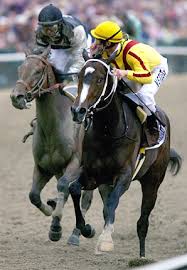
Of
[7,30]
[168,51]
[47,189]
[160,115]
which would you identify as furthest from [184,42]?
[160,115]

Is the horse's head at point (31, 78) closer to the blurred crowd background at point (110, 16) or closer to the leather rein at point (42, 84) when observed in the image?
the leather rein at point (42, 84)

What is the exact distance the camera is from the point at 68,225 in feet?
32.4

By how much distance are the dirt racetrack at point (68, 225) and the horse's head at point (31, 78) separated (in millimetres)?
1348

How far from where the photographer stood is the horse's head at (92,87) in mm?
7070

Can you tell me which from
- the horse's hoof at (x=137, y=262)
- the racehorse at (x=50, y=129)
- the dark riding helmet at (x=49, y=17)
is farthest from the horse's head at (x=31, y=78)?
the horse's hoof at (x=137, y=262)

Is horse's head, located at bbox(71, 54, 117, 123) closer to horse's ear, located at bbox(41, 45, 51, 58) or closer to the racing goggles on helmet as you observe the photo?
horse's ear, located at bbox(41, 45, 51, 58)

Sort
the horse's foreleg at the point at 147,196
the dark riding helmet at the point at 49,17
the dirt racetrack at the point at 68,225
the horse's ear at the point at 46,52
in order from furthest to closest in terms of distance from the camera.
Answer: the horse's foreleg at the point at 147,196, the dark riding helmet at the point at 49,17, the horse's ear at the point at 46,52, the dirt racetrack at the point at 68,225

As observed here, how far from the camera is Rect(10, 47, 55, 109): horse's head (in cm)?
773

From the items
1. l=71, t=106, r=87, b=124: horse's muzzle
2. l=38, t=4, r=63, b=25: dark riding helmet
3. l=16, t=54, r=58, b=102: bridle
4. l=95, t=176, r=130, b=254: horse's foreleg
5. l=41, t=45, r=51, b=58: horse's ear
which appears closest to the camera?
l=71, t=106, r=87, b=124: horse's muzzle

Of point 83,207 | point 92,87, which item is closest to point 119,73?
point 92,87

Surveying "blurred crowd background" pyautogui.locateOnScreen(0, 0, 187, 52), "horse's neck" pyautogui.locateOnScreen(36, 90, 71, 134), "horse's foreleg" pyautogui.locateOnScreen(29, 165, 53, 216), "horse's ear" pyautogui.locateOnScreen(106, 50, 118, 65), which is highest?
"horse's ear" pyautogui.locateOnScreen(106, 50, 118, 65)

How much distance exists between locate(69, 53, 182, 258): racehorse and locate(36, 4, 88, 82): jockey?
776 millimetres

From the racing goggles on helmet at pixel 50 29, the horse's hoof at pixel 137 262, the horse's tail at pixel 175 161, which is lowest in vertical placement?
the horse's tail at pixel 175 161

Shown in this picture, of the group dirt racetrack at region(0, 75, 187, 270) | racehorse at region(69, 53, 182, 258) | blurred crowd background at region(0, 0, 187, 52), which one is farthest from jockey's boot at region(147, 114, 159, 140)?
blurred crowd background at region(0, 0, 187, 52)
